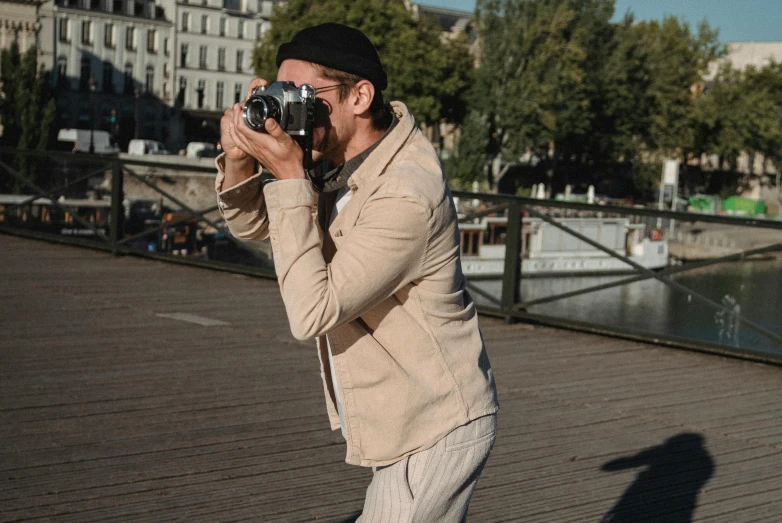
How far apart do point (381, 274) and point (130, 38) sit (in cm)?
9456

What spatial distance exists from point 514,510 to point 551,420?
61.9 inches

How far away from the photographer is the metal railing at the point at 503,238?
27.9 ft

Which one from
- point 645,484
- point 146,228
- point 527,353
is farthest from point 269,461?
point 146,228

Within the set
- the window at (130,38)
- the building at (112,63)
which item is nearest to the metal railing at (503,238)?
the building at (112,63)

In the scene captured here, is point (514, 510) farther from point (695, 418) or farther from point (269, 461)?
point (695, 418)

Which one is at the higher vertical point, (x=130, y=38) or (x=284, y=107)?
(x=130, y=38)

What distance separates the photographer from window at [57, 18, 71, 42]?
282 ft

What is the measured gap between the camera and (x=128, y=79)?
3590 inches

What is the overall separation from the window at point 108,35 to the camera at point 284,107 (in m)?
91.9

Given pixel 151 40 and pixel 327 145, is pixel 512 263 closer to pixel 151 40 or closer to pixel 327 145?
pixel 327 145

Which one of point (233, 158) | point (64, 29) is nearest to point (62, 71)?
point (64, 29)

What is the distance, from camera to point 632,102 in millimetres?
64125

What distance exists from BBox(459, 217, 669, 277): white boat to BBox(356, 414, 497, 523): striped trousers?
257 inches

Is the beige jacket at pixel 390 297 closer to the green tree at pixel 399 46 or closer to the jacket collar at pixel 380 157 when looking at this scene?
the jacket collar at pixel 380 157
